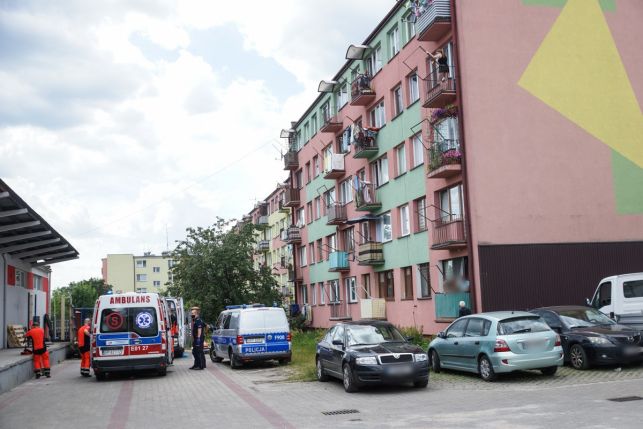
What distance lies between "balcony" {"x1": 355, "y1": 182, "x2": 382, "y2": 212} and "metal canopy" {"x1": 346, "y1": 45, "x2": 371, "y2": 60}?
6788 mm

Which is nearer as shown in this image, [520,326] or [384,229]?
[520,326]

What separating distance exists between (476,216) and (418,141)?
6724 millimetres

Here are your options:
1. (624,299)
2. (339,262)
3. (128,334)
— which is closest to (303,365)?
(128,334)

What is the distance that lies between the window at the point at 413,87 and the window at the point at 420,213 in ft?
14.6

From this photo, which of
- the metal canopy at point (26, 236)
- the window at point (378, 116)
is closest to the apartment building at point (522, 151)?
the window at point (378, 116)

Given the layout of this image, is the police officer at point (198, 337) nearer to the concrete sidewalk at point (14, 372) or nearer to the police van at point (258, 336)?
the police van at point (258, 336)

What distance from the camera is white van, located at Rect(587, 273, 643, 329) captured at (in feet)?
56.6

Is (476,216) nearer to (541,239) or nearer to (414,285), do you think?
(541,239)

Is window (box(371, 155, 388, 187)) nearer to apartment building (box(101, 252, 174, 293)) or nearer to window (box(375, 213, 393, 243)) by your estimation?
window (box(375, 213, 393, 243))

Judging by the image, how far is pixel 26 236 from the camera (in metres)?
26.6

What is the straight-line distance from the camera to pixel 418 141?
99.9ft

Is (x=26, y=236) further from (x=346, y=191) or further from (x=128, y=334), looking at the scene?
(x=346, y=191)

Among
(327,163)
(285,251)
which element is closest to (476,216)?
(327,163)

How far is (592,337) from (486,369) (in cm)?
269
